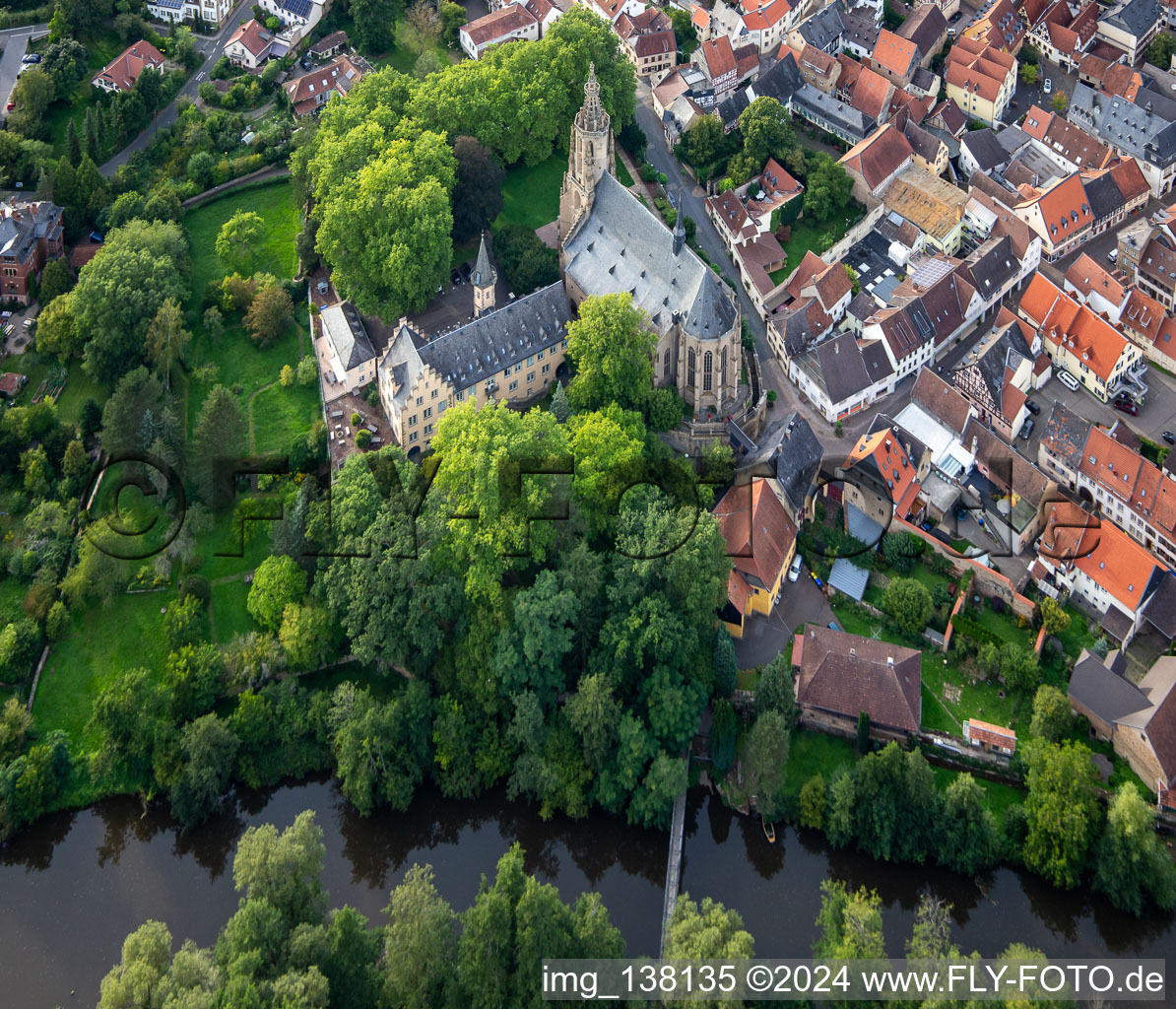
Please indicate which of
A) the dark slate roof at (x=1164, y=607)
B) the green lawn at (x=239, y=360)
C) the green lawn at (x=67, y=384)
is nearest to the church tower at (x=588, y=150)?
the green lawn at (x=239, y=360)

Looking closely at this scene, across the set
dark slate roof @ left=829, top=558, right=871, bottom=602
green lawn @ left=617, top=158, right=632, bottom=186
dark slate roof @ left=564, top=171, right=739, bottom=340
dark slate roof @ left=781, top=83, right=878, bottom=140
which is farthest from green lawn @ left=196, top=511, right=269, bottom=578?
dark slate roof @ left=781, top=83, right=878, bottom=140

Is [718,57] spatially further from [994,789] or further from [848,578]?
[994,789]

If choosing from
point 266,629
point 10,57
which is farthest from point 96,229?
point 266,629

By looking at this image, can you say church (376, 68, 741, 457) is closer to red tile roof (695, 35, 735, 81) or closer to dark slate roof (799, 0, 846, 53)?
red tile roof (695, 35, 735, 81)

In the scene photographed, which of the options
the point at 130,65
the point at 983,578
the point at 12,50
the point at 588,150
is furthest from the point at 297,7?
the point at 983,578

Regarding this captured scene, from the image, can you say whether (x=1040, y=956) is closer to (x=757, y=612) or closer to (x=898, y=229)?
(x=757, y=612)

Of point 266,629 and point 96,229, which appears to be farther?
point 96,229
